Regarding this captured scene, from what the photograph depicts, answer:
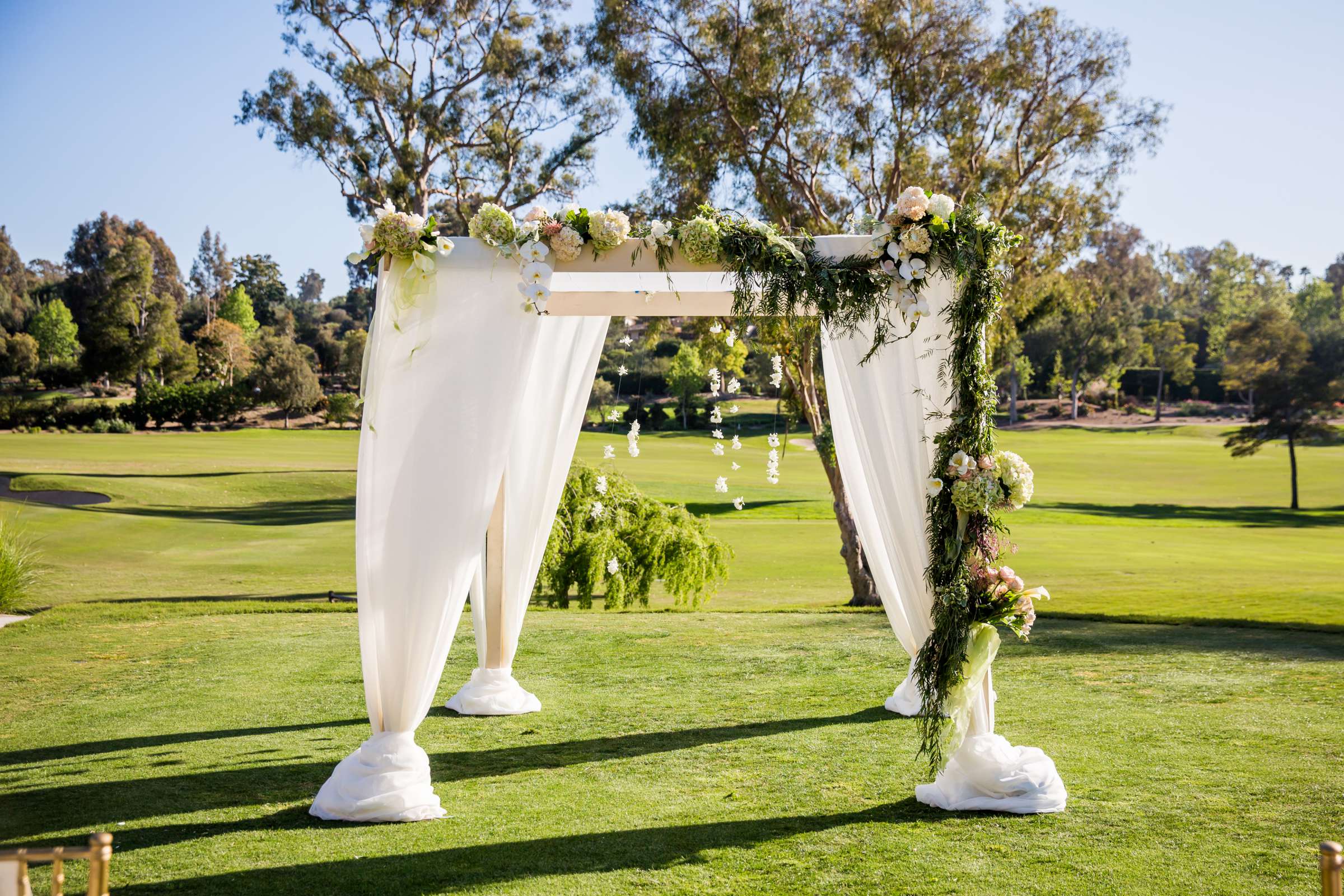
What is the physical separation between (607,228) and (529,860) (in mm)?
2770

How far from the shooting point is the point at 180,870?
12.1 ft

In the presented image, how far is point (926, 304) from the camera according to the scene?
14.9 ft

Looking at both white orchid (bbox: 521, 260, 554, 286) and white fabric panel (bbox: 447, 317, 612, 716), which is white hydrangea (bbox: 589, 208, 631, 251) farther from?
white fabric panel (bbox: 447, 317, 612, 716)

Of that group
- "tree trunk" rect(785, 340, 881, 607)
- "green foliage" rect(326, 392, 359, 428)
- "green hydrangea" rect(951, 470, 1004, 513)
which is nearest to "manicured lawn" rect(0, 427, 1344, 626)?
"tree trunk" rect(785, 340, 881, 607)

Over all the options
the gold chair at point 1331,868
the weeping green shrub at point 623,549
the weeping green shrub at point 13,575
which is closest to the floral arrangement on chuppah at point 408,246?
the gold chair at point 1331,868

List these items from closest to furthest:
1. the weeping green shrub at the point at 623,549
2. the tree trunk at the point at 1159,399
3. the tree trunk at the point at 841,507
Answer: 1. the weeping green shrub at the point at 623,549
2. the tree trunk at the point at 841,507
3. the tree trunk at the point at 1159,399

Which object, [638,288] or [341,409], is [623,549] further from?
[341,409]

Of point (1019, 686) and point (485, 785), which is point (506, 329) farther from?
point (1019, 686)

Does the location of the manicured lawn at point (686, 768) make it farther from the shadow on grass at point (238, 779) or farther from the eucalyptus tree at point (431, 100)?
the eucalyptus tree at point (431, 100)

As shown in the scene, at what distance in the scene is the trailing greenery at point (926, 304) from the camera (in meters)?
4.48

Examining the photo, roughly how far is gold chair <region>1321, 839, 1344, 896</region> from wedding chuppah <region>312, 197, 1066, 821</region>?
2381mm

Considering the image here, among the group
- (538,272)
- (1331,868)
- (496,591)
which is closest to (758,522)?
(496,591)

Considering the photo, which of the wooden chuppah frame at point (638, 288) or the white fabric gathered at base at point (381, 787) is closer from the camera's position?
the white fabric gathered at base at point (381, 787)

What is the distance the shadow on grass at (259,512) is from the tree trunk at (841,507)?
11001 mm
